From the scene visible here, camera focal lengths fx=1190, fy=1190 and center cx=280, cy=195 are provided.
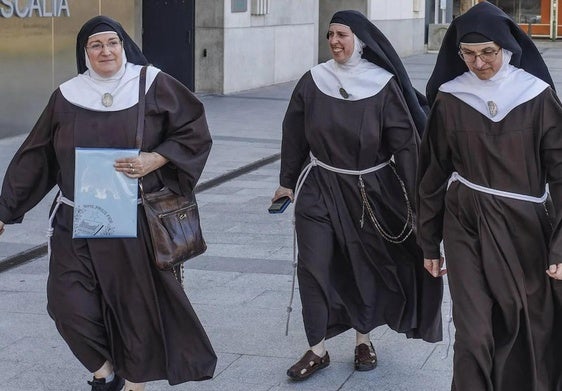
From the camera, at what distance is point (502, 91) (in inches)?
180

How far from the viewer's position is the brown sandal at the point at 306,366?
18.6 ft

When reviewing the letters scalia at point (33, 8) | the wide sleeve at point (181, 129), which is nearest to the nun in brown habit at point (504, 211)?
the wide sleeve at point (181, 129)

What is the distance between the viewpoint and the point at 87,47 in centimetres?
483

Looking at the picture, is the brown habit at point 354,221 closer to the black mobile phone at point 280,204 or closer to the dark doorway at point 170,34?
the black mobile phone at point 280,204

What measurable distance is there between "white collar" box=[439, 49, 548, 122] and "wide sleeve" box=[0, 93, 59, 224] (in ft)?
5.68

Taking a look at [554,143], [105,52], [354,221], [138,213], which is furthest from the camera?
[354,221]

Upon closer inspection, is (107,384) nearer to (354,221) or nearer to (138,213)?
(138,213)

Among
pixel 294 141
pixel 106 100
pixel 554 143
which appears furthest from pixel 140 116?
pixel 554 143

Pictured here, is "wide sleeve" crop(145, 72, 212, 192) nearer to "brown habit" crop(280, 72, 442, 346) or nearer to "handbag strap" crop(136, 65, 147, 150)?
"handbag strap" crop(136, 65, 147, 150)

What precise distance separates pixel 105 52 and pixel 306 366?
1.87 m

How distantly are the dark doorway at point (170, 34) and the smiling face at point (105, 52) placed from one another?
606 inches

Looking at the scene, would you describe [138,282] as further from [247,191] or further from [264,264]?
[247,191]

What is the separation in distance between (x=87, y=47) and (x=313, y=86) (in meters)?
1.39

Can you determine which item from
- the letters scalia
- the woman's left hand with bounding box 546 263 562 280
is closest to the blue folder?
the woman's left hand with bounding box 546 263 562 280
